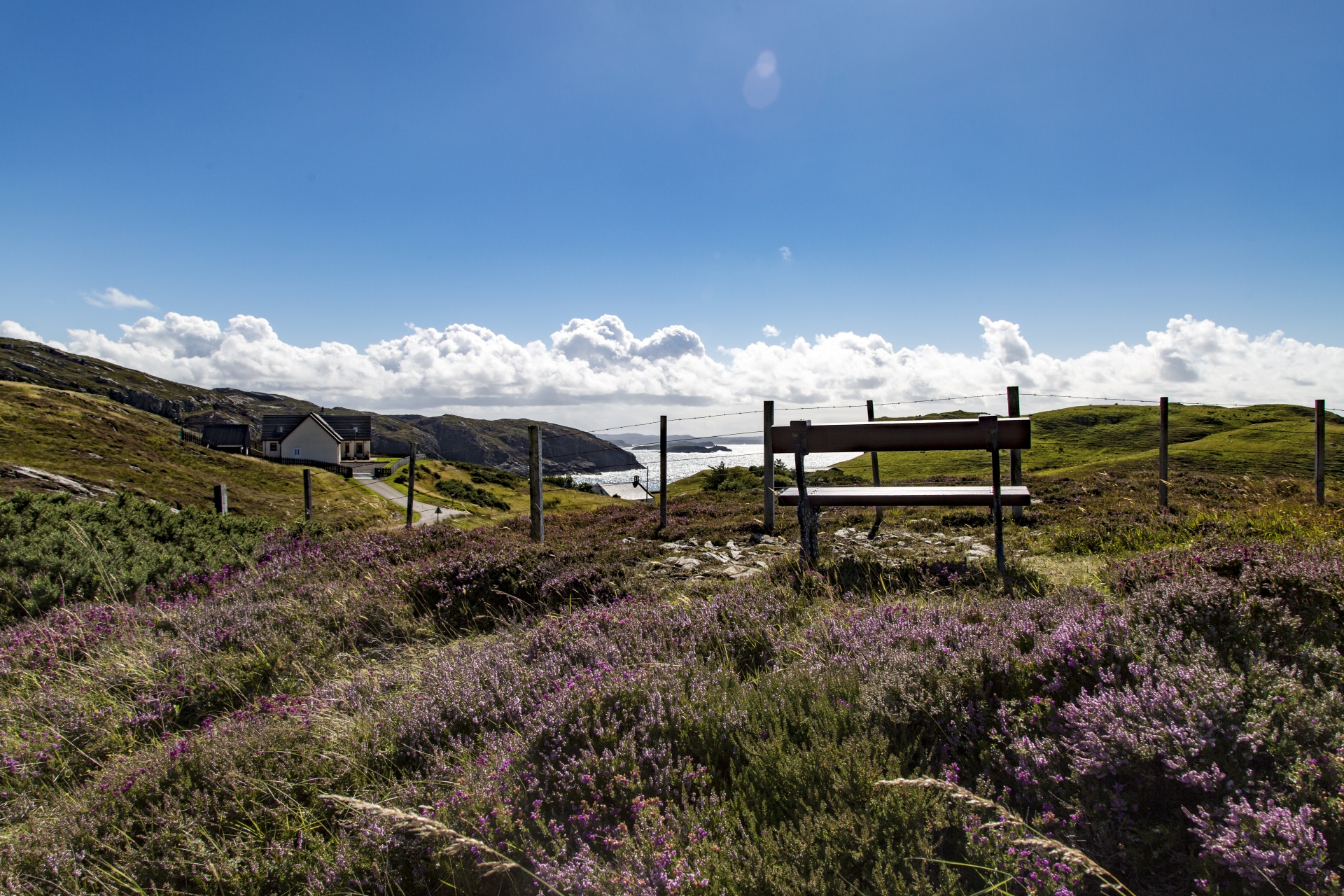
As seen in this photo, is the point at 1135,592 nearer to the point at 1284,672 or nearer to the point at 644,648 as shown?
the point at 1284,672

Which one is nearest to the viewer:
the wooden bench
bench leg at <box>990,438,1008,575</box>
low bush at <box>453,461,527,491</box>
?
bench leg at <box>990,438,1008,575</box>

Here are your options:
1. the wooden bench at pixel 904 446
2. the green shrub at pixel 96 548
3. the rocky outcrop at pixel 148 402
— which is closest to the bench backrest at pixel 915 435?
the wooden bench at pixel 904 446

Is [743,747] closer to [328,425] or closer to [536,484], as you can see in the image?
[536,484]

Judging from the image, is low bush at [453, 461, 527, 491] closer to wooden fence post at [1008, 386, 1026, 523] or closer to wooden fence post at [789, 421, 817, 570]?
wooden fence post at [1008, 386, 1026, 523]

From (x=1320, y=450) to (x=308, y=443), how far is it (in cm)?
10268

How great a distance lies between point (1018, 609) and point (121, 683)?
22.2 feet

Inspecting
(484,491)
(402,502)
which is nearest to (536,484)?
(402,502)

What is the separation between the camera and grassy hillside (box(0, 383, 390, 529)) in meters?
A: 32.2

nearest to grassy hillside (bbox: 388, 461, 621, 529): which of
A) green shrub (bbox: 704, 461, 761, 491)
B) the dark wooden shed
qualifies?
green shrub (bbox: 704, 461, 761, 491)

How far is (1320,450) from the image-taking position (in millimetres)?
13156

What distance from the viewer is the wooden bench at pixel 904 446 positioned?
6.61 metres

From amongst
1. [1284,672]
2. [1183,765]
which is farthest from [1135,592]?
[1183,765]

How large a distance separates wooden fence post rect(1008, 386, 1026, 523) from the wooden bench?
365 centimetres

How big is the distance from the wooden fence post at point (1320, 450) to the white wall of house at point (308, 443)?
99.5 metres
